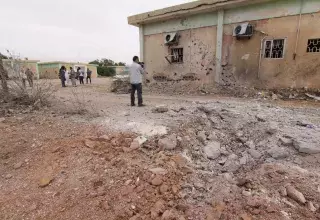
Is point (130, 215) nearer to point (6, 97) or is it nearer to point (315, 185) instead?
point (315, 185)

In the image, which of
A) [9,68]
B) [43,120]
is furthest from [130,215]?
[9,68]

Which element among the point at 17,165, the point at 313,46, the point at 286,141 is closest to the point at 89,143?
the point at 17,165

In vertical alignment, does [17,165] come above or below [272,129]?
below

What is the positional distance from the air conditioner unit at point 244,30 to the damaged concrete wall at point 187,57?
3.33 ft

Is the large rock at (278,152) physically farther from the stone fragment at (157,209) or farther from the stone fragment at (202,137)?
the stone fragment at (157,209)

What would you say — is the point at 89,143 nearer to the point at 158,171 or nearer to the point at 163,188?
the point at 158,171

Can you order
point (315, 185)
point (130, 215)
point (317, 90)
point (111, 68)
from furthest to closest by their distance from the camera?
point (111, 68)
point (317, 90)
point (315, 185)
point (130, 215)

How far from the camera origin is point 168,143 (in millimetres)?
2979

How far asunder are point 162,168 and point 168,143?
0.53 metres

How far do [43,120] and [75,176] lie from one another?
212 cm

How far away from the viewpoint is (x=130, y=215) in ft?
6.35

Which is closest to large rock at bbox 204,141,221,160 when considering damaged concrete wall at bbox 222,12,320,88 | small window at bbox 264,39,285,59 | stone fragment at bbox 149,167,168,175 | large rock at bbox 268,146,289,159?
large rock at bbox 268,146,289,159

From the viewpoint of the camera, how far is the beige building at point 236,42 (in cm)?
680

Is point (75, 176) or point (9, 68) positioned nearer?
point (75, 176)
